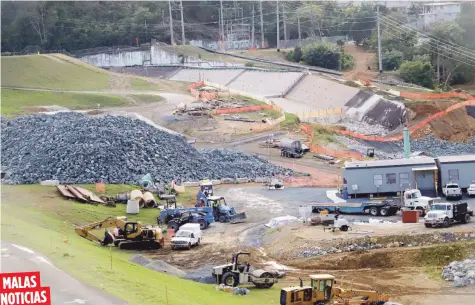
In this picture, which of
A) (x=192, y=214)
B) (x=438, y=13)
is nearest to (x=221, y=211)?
(x=192, y=214)

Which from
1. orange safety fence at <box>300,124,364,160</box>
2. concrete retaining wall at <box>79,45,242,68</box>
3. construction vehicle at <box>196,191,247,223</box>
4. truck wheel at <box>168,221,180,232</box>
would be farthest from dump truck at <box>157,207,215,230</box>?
concrete retaining wall at <box>79,45,242,68</box>

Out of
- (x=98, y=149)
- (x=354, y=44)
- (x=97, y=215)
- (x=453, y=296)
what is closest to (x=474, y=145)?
(x=98, y=149)

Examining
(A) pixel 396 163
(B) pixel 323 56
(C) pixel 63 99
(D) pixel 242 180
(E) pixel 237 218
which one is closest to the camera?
(E) pixel 237 218

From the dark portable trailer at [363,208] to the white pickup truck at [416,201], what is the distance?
2.48 ft

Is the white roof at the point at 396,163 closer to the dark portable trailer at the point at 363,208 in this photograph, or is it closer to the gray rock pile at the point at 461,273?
the dark portable trailer at the point at 363,208

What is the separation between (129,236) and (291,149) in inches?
1274

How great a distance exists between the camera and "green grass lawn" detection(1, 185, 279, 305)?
1242 inches

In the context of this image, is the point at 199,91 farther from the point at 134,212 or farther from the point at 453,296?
the point at 453,296

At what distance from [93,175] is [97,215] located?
302 inches

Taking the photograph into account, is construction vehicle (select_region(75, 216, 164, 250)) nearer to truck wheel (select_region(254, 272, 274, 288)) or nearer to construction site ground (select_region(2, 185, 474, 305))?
construction site ground (select_region(2, 185, 474, 305))

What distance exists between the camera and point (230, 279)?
118ft

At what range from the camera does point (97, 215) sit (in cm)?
5109

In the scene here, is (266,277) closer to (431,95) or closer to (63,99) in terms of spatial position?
(63,99)

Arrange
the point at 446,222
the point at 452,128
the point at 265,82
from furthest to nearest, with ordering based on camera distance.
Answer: the point at 265,82
the point at 452,128
the point at 446,222
